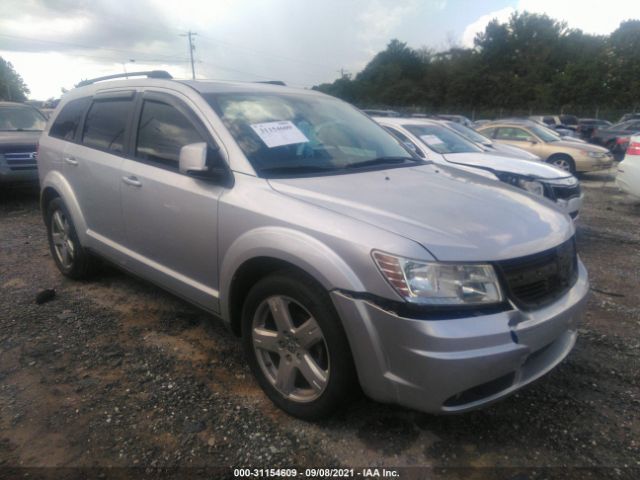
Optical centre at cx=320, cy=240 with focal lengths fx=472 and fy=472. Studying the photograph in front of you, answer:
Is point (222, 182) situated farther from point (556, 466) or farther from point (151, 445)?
point (556, 466)

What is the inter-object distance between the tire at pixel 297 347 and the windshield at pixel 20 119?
8026 mm

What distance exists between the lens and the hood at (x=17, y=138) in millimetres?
7674

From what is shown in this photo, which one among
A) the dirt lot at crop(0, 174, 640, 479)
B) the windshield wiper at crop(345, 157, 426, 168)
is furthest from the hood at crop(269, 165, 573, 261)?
the dirt lot at crop(0, 174, 640, 479)

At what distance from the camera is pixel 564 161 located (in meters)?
12.2

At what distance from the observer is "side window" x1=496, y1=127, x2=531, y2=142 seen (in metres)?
12.7

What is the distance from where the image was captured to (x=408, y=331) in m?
1.96

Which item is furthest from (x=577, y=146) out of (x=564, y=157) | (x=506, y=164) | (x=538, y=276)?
(x=538, y=276)

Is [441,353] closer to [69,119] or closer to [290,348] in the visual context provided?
[290,348]

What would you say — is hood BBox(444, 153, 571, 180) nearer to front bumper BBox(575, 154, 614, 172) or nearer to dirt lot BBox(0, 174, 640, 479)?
dirt lot BBox(0, 174, 640, 479)

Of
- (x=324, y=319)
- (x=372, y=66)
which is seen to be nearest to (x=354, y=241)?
(x=324, y=319)

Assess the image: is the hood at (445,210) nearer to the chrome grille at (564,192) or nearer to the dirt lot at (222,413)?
the dirt lot at (222,413)

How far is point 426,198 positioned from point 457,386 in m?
1.02

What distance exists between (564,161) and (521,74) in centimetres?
4473

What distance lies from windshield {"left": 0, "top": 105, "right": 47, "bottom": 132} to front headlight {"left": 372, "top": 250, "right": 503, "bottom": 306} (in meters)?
8.79
